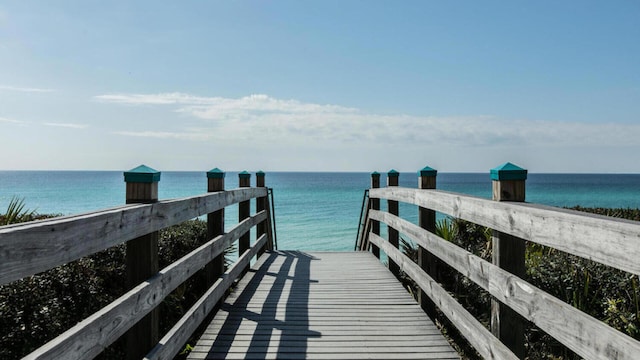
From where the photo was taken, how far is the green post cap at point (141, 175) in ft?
10.5

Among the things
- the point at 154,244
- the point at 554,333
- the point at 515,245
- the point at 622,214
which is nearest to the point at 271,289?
the point at 154,244

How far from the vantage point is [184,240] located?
702 cm

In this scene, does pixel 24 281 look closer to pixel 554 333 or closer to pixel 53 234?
pixel 53 234

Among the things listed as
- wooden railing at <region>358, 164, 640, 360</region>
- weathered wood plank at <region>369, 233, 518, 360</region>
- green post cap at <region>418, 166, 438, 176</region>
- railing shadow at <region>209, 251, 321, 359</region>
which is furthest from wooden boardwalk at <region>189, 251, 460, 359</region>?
green post cap at <region>418, 166, 438, 176</region>

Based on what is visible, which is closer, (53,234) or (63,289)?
(53,234)

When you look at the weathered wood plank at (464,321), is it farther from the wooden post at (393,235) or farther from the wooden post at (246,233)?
the wooden post at (246,233)

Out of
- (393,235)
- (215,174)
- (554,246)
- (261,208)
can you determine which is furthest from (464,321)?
(261,208)

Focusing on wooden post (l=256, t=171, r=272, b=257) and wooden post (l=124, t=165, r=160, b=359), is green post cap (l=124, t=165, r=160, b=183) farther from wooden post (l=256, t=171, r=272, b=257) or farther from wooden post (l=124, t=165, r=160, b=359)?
wooden post (l=256, t=171, r=272, b=257)

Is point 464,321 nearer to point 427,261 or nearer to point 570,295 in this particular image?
point 427,261

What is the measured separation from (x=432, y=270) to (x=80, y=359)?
Answer: 3800 millimetres

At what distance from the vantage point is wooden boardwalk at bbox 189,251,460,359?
3.96 metres

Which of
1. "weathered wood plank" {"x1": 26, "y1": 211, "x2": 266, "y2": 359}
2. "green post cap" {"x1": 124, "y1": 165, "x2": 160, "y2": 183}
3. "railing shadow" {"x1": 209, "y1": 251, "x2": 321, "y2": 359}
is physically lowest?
"railing shadow" {"x1": 209, "y1": 251, "x2": 321, "y2": 359}

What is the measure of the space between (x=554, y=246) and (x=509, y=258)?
68 cm

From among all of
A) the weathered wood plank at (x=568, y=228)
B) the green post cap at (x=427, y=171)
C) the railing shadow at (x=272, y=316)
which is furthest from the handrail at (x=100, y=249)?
the green post cap at (x=427, y=171)
